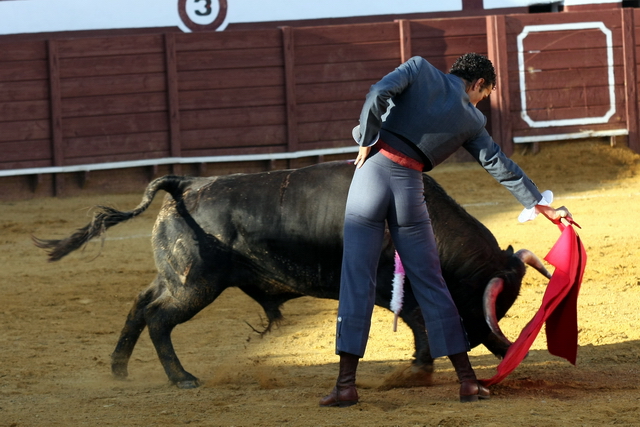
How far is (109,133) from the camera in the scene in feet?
32.0

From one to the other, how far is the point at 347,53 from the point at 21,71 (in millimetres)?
3754

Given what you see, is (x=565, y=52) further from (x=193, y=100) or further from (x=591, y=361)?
(x=591, y=361)

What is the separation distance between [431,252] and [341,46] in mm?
7543

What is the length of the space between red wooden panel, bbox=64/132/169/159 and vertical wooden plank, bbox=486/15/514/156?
3966 millimetres

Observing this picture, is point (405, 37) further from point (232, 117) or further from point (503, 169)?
point (503, 169)

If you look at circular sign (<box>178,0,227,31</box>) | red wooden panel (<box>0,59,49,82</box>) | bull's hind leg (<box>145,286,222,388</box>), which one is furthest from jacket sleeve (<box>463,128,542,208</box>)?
circular sign (<box>178,0,227,31</box>)

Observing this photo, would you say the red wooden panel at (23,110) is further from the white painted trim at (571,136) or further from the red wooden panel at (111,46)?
the white painted trim at (571,136)

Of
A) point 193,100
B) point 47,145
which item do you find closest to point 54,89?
point 47,145

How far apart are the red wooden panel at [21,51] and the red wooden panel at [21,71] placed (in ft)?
0.16

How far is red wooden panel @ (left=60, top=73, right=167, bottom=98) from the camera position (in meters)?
9.65

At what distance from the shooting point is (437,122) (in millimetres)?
2918

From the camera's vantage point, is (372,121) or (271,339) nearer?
(372,121)

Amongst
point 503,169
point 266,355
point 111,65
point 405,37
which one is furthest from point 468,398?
point 405,37

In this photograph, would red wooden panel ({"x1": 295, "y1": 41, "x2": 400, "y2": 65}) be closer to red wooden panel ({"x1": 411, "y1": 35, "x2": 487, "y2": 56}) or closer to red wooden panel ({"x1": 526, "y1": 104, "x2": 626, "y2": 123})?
red wooden panel ({"x1": 411, "y1": 35, "x2": 487, "y2": 56})
